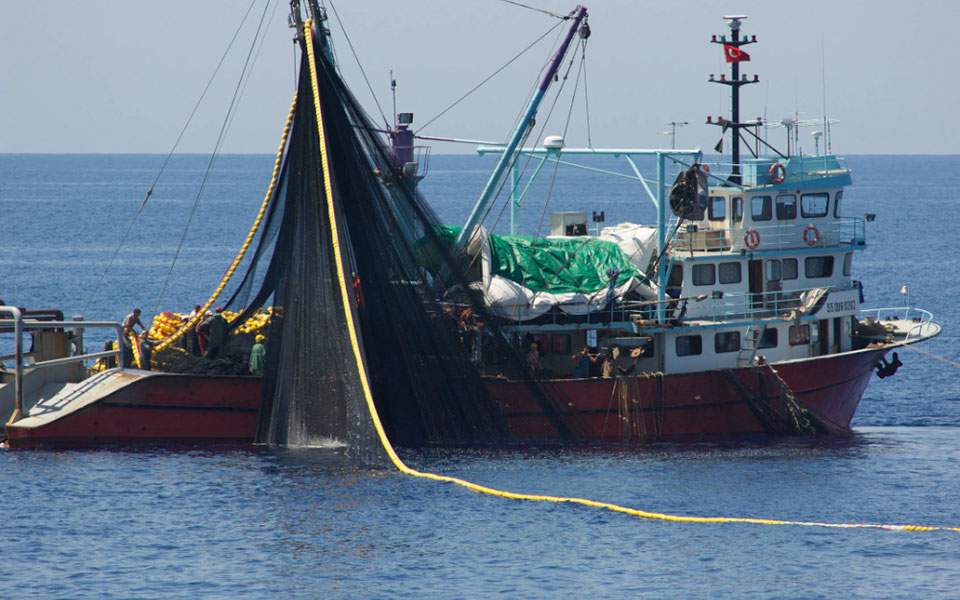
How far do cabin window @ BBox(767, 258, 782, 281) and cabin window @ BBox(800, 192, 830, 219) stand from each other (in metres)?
1.39

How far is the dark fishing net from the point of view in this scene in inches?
1188

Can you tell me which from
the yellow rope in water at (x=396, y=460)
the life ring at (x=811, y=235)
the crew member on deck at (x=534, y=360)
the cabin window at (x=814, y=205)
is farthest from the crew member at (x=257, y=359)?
the cabin window at (x=814, y=205)

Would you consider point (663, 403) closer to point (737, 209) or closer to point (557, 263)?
point (557, 263)

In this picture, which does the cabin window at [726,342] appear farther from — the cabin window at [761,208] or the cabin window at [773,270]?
the cabin window at [761,208]

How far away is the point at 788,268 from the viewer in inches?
1405

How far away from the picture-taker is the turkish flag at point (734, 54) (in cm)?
3532

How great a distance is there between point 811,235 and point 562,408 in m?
7.71

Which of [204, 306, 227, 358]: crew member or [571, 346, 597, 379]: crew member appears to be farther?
[571, 346, 597, 379]: crew member

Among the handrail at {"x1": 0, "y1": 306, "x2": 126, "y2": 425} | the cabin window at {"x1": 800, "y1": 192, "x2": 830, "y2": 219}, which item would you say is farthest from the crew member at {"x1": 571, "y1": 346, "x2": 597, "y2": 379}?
the handrail at {"x1": 0, "y1": 306, "x2": 126, "y2": 425}

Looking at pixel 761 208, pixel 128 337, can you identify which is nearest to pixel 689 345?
pixel 761 208

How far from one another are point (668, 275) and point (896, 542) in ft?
31.8

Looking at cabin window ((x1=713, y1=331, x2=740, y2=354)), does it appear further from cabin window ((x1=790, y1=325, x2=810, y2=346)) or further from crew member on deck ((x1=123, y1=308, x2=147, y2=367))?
crew member on deck ((x1=123, y1=308, x2=147, y2=367))

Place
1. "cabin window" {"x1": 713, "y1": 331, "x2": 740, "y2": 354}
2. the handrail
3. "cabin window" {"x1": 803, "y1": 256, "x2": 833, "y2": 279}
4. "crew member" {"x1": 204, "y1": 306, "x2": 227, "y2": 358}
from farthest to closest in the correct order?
"cabin window" {"x1": 803, "y1": 256, "x2": 833, "y2": 279} < "cabin window" {"x1": 713, "y1": 331, "x2": 740, "y2": 354} < "crew member" {"x1": 204, "y1": 306, "x2": 227, "y2": 358} < the handrail

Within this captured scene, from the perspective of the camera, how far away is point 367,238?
30.5 meters
